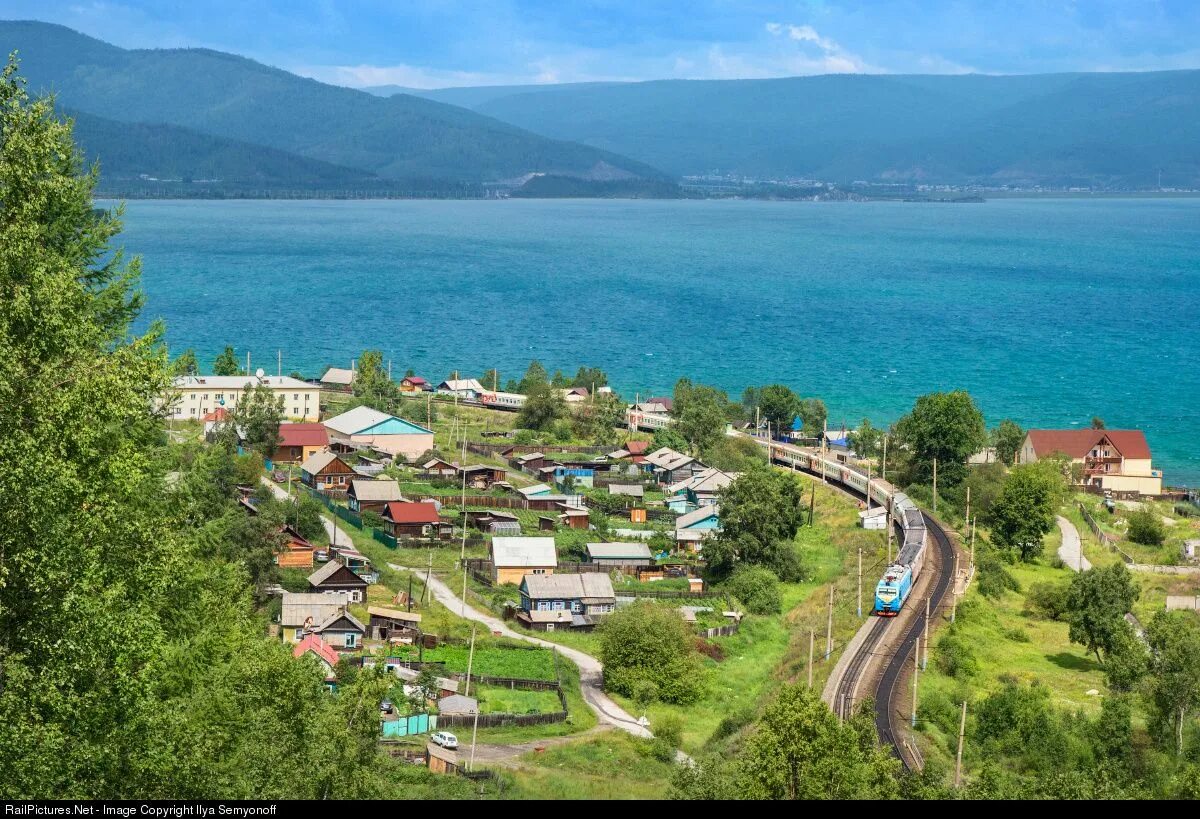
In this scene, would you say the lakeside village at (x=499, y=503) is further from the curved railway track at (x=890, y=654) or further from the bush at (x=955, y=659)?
the bush at (x=955, y=659)

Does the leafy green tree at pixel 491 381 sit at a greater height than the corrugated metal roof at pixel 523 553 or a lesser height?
lesser

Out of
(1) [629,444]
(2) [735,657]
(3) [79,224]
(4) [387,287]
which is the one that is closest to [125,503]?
(3) [79,224]

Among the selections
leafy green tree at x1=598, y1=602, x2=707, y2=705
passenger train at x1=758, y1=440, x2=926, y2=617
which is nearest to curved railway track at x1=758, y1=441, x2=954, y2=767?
passenger train at x1=758, y1=440, x2=926, y2=617

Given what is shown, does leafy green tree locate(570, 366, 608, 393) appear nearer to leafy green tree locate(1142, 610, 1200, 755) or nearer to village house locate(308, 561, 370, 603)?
village house locate(308, 561, 370, 603)

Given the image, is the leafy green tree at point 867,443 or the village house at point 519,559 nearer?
the village house at point 519,559

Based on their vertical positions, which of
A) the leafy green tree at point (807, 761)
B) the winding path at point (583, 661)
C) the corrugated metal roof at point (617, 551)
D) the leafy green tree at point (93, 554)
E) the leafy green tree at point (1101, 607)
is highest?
the leafy green tree at point (93, 554)

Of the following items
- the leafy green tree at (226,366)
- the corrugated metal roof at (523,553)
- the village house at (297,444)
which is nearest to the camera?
the corrugated metal roof at (523,553)

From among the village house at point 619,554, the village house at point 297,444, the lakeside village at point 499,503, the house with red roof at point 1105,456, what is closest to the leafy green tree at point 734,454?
the lakeside village at point 499,503
